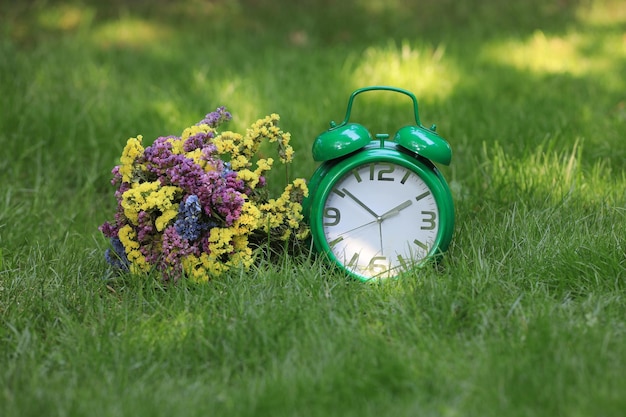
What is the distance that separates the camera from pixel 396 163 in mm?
2898

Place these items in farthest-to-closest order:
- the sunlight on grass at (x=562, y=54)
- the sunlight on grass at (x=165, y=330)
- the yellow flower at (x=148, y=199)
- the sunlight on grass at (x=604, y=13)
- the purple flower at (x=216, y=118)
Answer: the sunlight on grass at (x=604, y=13) < the sunlight on grass at (x=562, y=54) < the purple flower at (x=216, y=118) < the yellow flower at (x=148, y=199) < the sunlight on grass at (x=165, y=330)

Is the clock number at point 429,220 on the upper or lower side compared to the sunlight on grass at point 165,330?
upper

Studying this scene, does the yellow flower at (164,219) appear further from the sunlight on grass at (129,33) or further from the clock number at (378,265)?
the sunlight on grass at (129,33)

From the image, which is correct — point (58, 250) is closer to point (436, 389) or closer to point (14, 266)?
point (14, 266)

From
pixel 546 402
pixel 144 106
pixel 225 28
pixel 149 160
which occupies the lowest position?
pixel 546 402

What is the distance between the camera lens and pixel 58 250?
327 centimetres

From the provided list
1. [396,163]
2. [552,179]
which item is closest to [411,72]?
[552,179]

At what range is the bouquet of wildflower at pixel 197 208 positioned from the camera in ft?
9.38

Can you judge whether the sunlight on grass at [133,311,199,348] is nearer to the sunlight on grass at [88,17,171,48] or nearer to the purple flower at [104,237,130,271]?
the purple flower at [104,237,130,271]

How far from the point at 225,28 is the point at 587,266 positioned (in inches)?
169

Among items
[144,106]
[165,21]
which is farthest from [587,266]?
[165,21]

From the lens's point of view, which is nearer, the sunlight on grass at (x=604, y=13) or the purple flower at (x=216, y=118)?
the purple flower at (x=216, y=118)

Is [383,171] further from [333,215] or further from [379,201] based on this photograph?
[333,215]

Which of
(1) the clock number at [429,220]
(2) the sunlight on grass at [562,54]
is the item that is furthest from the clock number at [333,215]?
(2) the sunlight on grass at [562,54]
